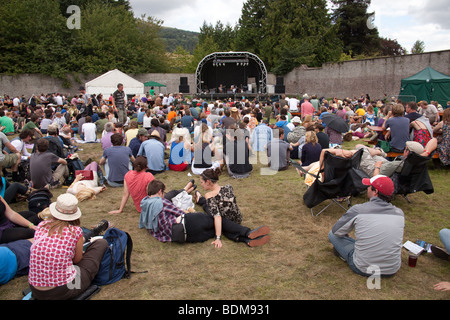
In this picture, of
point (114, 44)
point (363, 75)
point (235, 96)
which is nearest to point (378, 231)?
point (235, 96)

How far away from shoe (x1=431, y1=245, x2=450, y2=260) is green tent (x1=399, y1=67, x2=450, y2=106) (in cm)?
1671

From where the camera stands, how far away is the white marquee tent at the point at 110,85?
74.9 ft

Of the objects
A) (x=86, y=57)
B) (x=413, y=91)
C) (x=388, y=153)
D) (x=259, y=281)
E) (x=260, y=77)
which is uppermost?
(x=86, y=57)

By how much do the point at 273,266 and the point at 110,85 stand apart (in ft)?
74.2

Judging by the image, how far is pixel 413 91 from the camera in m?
18.9

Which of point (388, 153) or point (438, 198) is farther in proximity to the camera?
point (388, 153)

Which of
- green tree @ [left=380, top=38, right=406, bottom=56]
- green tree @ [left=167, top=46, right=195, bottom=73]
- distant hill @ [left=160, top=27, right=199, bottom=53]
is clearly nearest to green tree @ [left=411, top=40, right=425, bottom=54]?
green tree @ [left=380, top=38, right=406, bottom=56]

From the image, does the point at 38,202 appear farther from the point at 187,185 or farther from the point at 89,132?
the point at 89,132

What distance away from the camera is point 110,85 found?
77.3 ft

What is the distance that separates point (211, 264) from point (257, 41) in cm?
3847

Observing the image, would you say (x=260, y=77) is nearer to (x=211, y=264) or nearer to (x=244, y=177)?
(x=244, y=177)

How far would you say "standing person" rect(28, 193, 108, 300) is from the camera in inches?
114

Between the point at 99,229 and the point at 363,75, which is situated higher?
the point at 363,75

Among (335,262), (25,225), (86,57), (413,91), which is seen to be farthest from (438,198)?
(86,57)
